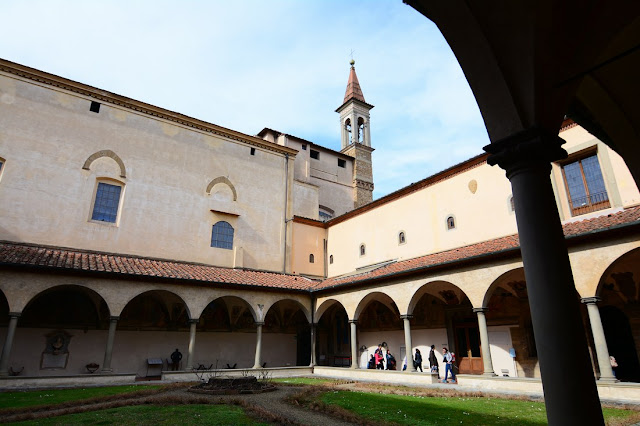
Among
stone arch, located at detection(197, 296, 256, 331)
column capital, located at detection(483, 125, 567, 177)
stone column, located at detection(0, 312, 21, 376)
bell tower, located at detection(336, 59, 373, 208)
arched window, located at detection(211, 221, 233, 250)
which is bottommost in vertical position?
stone column, located at detection(0, 312, 21, 376)

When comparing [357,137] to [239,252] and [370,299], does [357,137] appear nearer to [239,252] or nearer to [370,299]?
[239,252]

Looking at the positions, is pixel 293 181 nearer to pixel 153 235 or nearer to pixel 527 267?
pixel 153 235

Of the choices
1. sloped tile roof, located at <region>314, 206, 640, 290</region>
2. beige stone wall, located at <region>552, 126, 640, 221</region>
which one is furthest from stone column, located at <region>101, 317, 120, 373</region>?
beige stone wall, located at <region>552, 126, 640, 221</region>

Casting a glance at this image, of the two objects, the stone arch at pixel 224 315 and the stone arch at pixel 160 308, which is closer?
the stone arch at pixel 160 308

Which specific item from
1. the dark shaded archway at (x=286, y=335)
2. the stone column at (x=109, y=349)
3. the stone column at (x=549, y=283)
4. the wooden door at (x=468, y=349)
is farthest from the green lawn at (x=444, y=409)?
the dark shaded archway at (x=286, y=335)

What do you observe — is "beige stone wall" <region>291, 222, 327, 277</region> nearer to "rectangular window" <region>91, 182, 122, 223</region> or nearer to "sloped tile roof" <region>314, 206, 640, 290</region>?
"sloped tile roof" <region>314, 206, 640, 290</region>

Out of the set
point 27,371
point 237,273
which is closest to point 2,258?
point 27,371

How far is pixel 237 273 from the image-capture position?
19281mm

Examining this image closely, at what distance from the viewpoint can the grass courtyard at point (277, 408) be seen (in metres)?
7.25

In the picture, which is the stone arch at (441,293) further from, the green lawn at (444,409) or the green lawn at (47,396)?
the green lawn at (47,396)

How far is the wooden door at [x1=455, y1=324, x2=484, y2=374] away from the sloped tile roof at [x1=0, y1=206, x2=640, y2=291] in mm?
3187

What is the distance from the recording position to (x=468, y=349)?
52.0ft

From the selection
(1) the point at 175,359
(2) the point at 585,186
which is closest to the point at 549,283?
(2) the point at 585,186

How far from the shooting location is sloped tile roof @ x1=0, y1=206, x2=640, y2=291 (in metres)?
11.6
